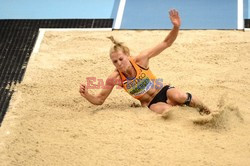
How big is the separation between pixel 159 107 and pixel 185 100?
23 centimetres

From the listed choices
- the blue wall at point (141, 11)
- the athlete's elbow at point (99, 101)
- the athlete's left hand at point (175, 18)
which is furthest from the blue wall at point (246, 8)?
the athlete's elbow at point (99, 101)

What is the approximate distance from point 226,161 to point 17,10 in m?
4.29

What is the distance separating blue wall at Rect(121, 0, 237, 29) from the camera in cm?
570

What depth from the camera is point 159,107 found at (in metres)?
4.00

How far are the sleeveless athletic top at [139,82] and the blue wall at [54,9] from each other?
223 centimetres

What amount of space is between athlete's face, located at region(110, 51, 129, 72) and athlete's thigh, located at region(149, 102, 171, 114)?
422 millimetres

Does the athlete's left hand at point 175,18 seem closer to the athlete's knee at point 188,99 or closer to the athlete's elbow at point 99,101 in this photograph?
the athlete's knee at point 188,99

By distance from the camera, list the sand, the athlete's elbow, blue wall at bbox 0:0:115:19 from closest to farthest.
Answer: the sand < the athlete's elbow < blue wall at bbox 0:0:115:19

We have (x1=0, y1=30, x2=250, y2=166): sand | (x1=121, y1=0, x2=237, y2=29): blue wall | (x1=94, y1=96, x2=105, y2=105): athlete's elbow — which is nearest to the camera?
(x1=0, y1=30, x2=250, y2=166): sand

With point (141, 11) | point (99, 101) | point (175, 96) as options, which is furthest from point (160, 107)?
point (141, 11)

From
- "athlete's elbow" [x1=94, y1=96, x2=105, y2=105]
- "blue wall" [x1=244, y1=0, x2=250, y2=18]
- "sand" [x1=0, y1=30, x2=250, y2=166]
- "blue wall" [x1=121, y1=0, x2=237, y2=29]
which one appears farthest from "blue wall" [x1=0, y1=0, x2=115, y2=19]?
"athlete's elbow" [x1=94, y1=96, x2=105, y2=105]

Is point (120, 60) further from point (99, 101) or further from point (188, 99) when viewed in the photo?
point (188, 99)

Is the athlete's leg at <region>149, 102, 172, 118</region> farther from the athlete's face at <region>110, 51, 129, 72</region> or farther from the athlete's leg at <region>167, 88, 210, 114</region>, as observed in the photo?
the athlete's face at <region>110, 51, 129, 72</region>

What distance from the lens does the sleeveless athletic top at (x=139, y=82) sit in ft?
13.3
